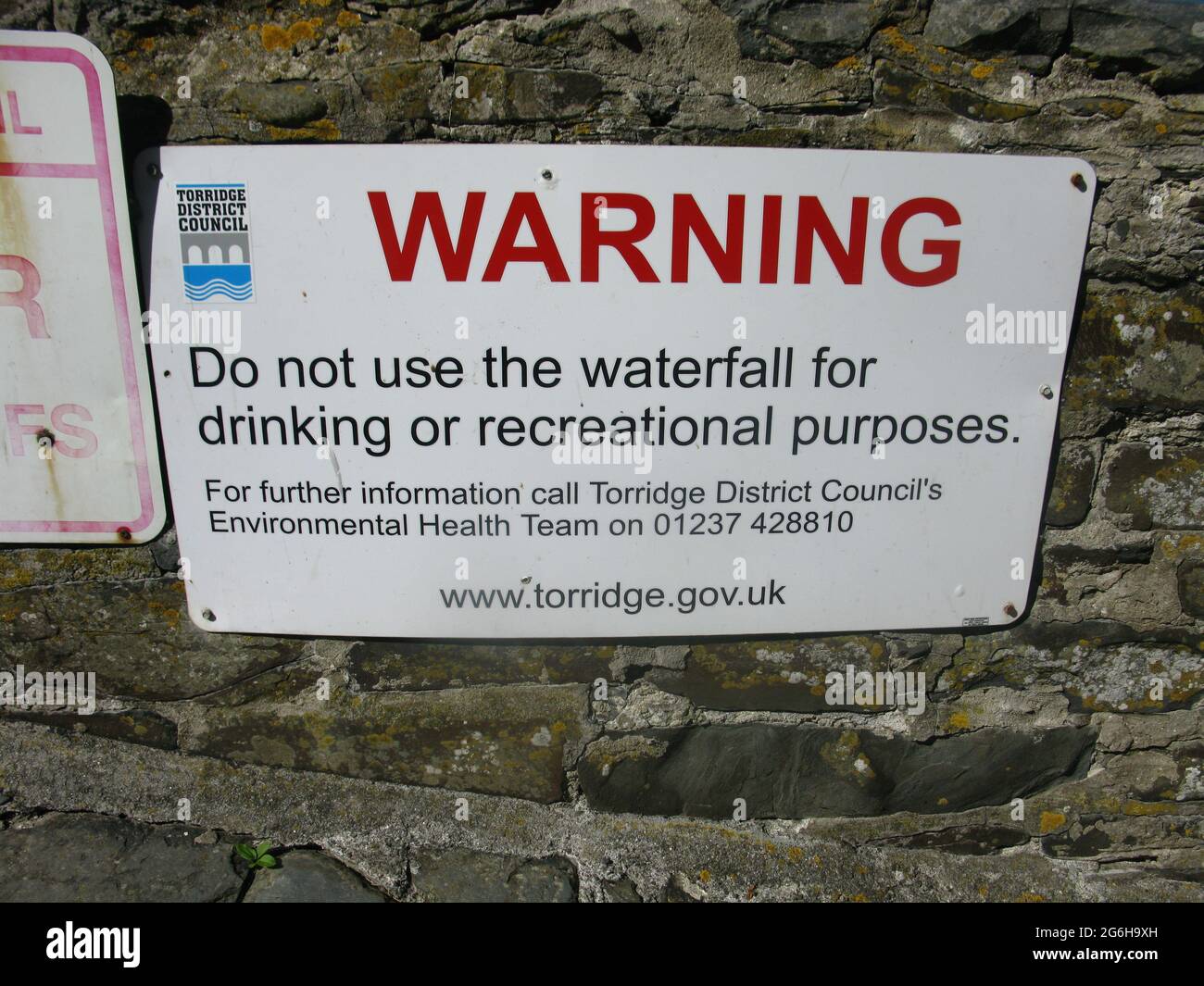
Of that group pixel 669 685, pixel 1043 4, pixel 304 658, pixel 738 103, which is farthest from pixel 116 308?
pixel 1043 4

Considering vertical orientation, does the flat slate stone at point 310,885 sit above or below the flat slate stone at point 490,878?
above

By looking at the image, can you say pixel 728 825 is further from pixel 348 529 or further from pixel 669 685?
pixel 348 529

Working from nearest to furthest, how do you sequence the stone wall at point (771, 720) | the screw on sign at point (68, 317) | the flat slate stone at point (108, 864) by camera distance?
the screw on sign at point (68, 317) → the stone wall at point (771, 720) → the flat slate stone at point (108, 864)

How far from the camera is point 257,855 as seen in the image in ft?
5.19

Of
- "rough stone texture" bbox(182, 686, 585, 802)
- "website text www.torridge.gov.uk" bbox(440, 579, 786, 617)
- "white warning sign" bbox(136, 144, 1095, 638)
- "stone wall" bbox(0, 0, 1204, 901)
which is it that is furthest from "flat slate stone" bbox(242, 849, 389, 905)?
"website text www.torridge.gov.uk" bbox(440, 579, 786, 617)

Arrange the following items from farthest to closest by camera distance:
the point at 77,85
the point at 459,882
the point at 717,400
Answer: the point at 459,882 < the point at 717,400 < the point at 77,85

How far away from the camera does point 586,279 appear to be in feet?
4.45

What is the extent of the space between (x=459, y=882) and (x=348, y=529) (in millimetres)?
837

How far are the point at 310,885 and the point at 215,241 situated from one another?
4.54ft

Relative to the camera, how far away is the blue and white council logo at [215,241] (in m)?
1.33

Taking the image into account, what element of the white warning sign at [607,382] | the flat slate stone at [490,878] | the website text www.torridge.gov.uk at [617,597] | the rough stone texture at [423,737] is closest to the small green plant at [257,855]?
the rough stone texture at [423,737]

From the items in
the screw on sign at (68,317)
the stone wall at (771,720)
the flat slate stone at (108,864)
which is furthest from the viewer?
the flat slate stone at (108,864)

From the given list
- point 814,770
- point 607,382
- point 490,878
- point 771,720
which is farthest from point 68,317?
point 814,770

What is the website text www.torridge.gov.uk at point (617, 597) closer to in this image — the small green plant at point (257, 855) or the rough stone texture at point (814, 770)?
the rough stone texture at point (814, 770)
